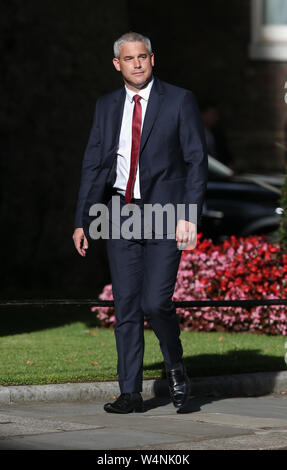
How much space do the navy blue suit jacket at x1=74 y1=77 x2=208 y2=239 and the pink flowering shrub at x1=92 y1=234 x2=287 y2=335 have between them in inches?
162

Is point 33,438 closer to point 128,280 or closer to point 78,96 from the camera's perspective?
point 128,280

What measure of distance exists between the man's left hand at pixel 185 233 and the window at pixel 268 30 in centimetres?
1253

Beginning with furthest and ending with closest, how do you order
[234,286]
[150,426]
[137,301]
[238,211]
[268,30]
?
[268,30], [238,211], [234,286], [137,301], [150,426]

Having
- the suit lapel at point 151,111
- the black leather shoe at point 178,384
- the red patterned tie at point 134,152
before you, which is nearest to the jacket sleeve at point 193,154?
the suit lapel at point 151,111

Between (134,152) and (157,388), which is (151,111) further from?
(157,388)

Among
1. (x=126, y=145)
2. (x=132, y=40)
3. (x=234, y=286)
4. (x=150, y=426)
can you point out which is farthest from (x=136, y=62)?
(x=234, y=286)

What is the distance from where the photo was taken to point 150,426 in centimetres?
650

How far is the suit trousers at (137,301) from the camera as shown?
6.86m

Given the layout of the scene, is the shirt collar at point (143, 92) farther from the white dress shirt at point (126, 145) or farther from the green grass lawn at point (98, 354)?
the green grass lawn at point (98, 354)

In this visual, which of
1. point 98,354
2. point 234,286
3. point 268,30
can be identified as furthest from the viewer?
point 268,30

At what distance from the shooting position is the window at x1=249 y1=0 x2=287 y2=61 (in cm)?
1892

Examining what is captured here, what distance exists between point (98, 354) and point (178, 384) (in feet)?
7.58

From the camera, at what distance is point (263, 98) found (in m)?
19.0

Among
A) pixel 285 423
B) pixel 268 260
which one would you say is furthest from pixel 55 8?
pixel 285 423
